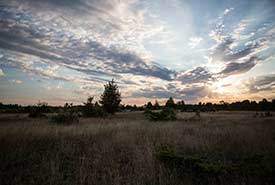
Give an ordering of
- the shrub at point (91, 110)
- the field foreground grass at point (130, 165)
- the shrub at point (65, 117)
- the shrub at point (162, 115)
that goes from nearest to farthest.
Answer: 1. the field foreground grass at point (130, 165)
2. the shrub at point (65, 117)
3. the shrub at point (162, 115)
4. the shrub at point (91, 110)

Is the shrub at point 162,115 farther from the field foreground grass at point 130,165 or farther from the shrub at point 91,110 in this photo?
the field foreground grass at point 130,165

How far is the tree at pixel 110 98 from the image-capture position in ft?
106

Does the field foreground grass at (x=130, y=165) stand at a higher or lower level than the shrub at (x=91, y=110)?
lower

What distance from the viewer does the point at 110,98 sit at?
106 ft

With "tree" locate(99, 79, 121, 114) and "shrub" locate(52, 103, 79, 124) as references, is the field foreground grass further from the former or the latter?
"tree" locate(99, 79, 121, 114)

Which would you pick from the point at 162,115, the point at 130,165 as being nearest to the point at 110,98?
the point at 162,115

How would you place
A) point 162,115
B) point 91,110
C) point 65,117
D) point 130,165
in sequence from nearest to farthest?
1. point 130,165
2. point 65,117
3. point 162,115
4. point 91,110

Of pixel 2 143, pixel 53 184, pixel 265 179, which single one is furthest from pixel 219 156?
pixel 2 143

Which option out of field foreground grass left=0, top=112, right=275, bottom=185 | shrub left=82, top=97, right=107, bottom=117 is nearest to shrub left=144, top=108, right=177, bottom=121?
shrub left=82, top=97, right=107, bottom=117

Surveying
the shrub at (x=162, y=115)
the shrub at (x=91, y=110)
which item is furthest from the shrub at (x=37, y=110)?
the shrub at (x=162, y=115)

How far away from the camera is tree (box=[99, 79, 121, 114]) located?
32406mm

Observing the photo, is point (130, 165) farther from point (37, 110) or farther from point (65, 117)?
point (37, 110)

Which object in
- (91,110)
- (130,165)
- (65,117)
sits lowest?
(130,165)

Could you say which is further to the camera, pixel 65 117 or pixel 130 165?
pixel 65 117
